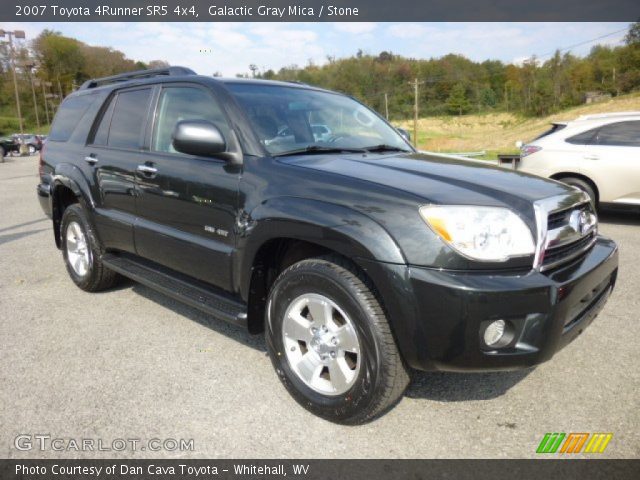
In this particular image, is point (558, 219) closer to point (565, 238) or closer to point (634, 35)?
point (565, 238)

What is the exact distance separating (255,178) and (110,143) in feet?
6.22

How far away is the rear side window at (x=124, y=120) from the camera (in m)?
3.83

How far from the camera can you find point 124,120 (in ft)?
13.2

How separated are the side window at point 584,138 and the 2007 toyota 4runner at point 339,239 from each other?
4906 mm

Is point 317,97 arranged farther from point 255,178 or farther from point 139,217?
point 139,217

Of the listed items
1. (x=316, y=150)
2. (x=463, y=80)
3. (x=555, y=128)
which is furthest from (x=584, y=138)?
(x=463, y=80)

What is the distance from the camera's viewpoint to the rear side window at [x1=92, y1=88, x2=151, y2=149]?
383cm

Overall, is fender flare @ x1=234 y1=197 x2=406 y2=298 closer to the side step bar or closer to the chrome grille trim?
the side step bar

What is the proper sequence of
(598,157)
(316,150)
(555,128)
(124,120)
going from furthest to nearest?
(555,128) < (598,157) < (124,120) < (316,150)

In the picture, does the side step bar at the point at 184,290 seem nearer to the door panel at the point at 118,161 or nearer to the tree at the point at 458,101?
the door panel at the point at 118,161

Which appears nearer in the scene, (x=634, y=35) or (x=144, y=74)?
(x=144, y=74)

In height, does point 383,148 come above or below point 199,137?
below

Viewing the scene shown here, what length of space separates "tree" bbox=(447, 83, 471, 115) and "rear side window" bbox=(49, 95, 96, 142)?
304 ft

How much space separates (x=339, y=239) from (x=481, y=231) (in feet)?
2.10
